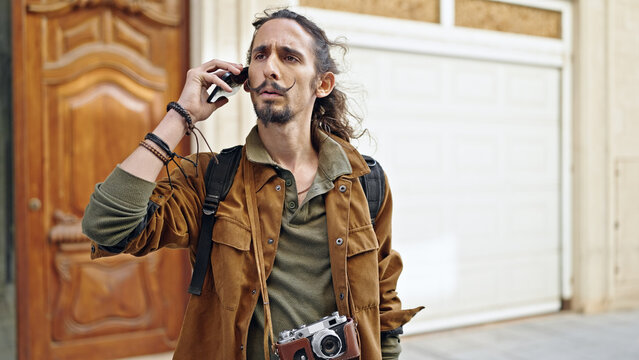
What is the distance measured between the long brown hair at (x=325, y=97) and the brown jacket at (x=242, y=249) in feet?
0.75

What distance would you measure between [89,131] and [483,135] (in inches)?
140

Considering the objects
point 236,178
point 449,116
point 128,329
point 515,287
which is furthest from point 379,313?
point 515,287

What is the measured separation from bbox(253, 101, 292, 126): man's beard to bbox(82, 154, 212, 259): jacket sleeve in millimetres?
208

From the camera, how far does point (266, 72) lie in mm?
1785

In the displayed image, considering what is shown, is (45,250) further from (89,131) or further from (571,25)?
(571,25)

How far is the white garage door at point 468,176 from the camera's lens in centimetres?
539

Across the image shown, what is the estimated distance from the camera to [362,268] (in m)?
1.82

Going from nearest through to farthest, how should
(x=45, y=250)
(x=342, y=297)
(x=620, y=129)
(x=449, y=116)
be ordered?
(x=342, y=297) → (x=45, y=250) → (x=449, y=116) → (x=620, y=129)

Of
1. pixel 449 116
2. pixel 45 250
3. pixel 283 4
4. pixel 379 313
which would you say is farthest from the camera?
pixel 449 116

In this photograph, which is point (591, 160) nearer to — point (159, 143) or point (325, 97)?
Result: point (325, 97)

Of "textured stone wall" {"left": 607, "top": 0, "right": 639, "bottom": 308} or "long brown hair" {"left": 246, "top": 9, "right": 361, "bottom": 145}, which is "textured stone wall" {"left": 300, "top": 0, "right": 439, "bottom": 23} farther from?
"long brown hair" {"left": 246, "top": 9, "right": 361, "bottom": 145}

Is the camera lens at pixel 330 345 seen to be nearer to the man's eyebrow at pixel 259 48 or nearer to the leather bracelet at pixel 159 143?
the leather bracelet at pixel 159 143

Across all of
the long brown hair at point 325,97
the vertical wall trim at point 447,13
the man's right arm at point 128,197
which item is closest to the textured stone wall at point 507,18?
the vertical wall trim at point 447,13

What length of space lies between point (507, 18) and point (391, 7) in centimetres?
135
